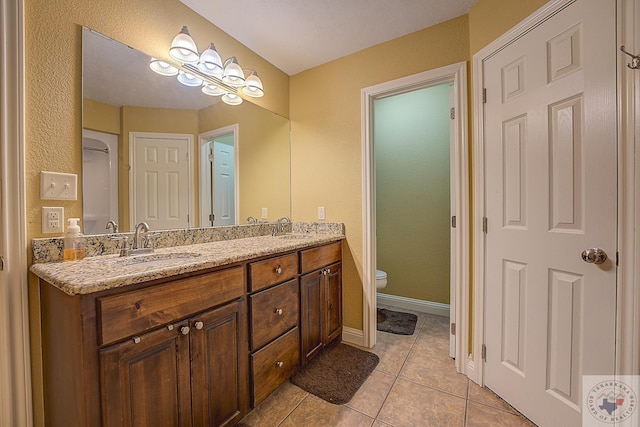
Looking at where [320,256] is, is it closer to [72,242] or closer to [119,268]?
[119,268]

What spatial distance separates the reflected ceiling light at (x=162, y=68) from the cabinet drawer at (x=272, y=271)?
4.20ft

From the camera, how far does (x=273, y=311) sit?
4.75 ft

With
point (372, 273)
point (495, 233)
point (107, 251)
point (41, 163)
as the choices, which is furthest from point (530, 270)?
point (41, 163)

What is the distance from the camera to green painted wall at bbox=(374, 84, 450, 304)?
2.68 meters

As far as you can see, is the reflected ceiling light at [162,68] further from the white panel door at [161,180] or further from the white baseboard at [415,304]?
the white baseboard at [415,304]

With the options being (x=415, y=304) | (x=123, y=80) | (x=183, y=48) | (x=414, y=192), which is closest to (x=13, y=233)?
(x=123, y=80)

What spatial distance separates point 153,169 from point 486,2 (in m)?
2.23

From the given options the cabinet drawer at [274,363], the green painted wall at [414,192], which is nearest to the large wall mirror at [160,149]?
the cabinet drawer at [274,363]

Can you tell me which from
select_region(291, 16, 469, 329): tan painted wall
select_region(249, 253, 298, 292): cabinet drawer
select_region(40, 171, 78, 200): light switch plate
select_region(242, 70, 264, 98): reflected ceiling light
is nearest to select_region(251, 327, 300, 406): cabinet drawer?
select_region(249, 253, 298, 292): cabinet drawer

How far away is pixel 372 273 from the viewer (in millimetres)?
2090

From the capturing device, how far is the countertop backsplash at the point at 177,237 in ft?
3.55

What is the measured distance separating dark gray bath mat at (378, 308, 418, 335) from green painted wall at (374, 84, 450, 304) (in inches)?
10.5

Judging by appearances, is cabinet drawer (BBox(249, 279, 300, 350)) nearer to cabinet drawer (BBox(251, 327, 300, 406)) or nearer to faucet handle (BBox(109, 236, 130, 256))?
cabinet drawer (BBox(251, 327, 300, 406))

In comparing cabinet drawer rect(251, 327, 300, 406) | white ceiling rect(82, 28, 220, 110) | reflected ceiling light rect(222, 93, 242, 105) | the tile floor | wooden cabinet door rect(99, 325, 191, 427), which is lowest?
the tile floor
